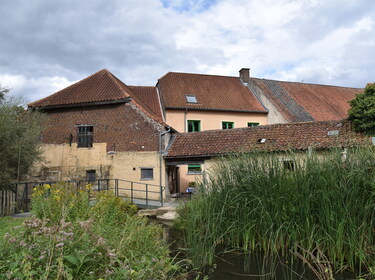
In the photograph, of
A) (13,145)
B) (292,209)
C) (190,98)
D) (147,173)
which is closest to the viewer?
(292,209)

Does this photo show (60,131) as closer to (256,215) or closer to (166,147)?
(166,147)

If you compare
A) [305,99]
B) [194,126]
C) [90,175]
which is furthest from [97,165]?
[305,99]

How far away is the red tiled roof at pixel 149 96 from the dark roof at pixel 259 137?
5.13 meters

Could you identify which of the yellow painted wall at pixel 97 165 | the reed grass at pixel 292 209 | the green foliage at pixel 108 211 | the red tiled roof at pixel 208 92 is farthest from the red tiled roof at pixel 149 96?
the reed grass at pixel 292 209

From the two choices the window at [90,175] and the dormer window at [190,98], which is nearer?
the window at [90,175]

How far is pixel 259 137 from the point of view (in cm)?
1488

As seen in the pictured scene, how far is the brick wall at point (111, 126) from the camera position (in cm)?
1598

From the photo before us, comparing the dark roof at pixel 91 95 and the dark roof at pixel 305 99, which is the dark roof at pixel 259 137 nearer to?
the dark roof at pixel 91 95

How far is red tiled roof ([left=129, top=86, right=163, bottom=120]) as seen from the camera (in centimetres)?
2105

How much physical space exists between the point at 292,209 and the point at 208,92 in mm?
18223

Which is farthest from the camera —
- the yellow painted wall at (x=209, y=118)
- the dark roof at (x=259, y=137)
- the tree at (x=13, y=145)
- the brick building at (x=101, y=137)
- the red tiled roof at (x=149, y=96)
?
the red tiled roof at (x=149, y=96)

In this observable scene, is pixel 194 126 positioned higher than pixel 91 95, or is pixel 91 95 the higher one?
pixel 91 95

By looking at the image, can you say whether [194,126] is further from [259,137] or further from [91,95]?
[91,95]

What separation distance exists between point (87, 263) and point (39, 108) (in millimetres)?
16540
